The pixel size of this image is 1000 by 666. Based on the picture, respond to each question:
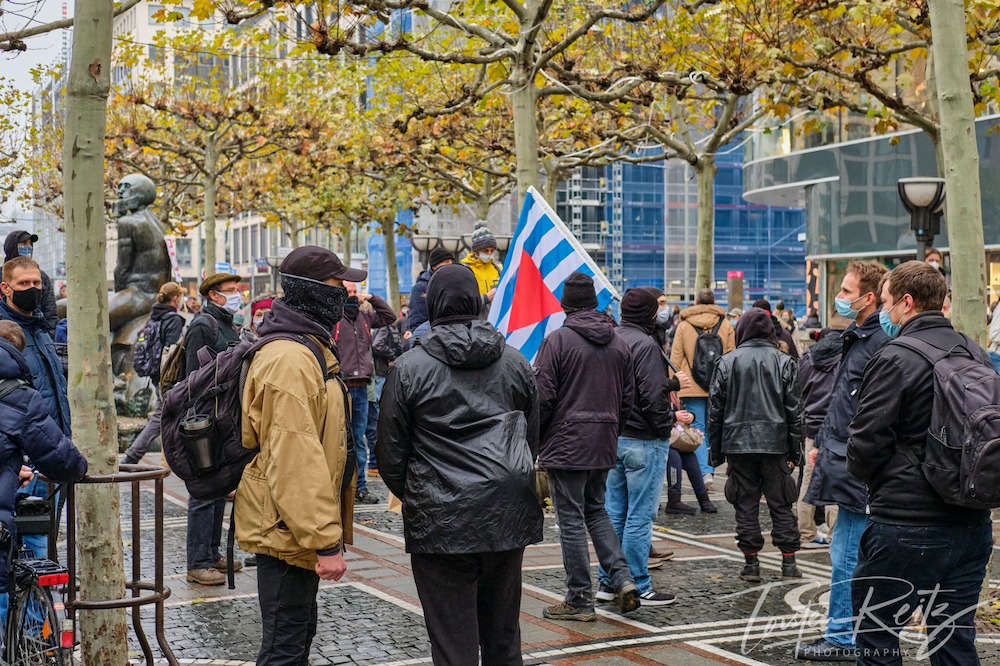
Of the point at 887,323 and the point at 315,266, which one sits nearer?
the point at 315,266

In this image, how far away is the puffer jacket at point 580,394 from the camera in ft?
24.1

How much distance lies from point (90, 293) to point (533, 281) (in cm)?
356

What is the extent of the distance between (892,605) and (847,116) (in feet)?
89.6

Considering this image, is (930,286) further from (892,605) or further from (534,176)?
(534,176)

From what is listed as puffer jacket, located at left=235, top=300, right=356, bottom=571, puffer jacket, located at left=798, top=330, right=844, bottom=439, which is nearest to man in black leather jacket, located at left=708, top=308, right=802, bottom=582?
puffer jacket, located at left=798, top=330, right=844, bottom=439

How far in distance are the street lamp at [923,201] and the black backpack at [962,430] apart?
404 inches

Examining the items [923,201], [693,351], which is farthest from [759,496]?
[923,201]

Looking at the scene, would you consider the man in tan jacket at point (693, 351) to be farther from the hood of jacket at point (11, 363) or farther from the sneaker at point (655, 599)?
the hood of jacket at point (11, 363)

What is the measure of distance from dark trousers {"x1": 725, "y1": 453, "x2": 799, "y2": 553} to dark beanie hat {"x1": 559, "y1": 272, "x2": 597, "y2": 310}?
6.14 ft

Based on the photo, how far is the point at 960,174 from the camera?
7711 millimetres

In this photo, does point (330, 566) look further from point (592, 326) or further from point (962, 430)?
point (592, 326)

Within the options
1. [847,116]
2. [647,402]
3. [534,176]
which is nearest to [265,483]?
[647,402]

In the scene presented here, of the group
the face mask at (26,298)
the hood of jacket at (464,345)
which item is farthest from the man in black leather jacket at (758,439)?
the face mask at (26,298)

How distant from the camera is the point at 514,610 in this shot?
5035mm
